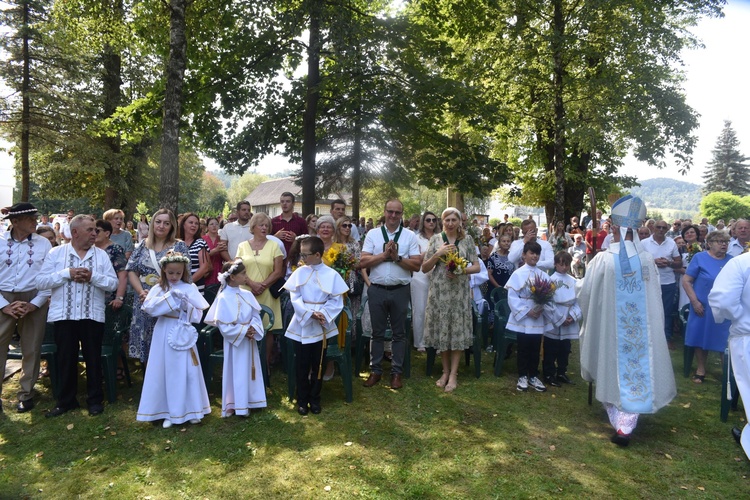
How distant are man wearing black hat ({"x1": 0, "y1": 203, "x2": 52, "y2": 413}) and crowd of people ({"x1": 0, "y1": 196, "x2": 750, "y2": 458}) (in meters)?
0.01

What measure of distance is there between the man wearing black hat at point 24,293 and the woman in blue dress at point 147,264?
0.90m

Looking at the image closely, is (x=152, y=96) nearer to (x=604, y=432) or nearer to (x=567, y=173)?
(x=604, y=432)

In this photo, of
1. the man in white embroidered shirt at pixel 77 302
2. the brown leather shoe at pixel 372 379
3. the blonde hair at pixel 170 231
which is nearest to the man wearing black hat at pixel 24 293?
the man in white embroidered shirt at pixel 77 302

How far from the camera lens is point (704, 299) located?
22.5ft

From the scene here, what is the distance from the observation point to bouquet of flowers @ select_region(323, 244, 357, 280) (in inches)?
236

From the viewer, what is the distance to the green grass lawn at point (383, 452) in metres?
3.97

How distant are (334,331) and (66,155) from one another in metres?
22.9

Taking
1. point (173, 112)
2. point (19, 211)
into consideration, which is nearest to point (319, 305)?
point (19, 211)

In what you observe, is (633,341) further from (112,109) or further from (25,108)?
(112,109)

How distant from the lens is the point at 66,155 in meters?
23.1

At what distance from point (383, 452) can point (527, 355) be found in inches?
106

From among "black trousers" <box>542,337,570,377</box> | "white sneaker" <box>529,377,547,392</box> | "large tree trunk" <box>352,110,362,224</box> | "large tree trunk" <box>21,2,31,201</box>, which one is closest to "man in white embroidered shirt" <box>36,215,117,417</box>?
"white sneaker" <box>529,377,547,392</box>

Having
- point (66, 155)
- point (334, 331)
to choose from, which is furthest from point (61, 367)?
point (66, 155)

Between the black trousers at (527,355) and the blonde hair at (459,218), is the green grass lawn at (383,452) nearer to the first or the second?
the black trousers at (527,355)
